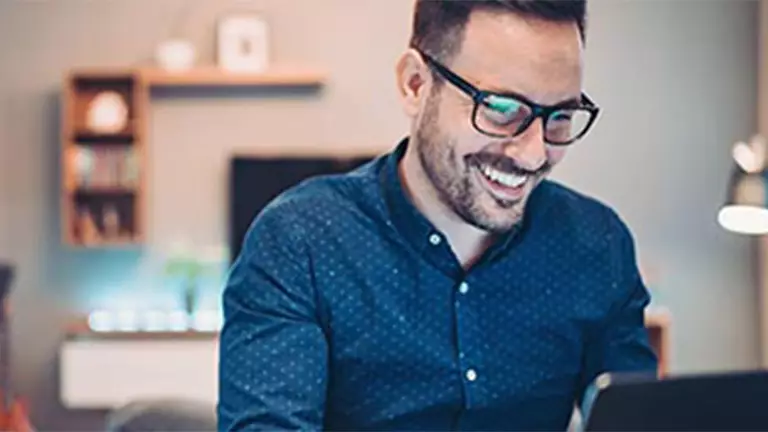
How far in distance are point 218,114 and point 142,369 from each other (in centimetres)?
112

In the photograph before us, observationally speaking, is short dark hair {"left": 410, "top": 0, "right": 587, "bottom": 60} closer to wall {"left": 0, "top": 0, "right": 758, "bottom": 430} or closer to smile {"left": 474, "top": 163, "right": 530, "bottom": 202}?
smile {"left": 474, "top": 163, "right": 530, "bottom": 202}

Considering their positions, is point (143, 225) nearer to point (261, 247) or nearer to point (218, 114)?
point (218, 114)

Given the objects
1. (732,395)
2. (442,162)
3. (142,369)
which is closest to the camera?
(732,395)

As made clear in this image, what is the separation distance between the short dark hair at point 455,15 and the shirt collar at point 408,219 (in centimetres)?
18

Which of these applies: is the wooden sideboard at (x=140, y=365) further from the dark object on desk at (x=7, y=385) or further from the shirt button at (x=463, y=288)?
the shirt button at (x=463, y=288)

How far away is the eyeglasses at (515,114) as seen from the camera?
51.4 inches

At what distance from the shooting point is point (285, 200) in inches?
58.9

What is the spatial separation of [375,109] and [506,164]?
3799 millimetres

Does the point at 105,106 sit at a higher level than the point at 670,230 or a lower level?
higher

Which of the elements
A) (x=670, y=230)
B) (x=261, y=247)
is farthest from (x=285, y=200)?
(x=670, y=230)

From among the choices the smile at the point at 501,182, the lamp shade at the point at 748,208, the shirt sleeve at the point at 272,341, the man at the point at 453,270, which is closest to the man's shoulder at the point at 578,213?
the man at the point at 453,270

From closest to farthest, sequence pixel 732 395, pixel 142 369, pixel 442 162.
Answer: pixel 732 395, pixel 442 162, pixel 142 369

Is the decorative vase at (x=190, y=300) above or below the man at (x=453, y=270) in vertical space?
below

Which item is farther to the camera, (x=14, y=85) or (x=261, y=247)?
(x=14, y=85)
